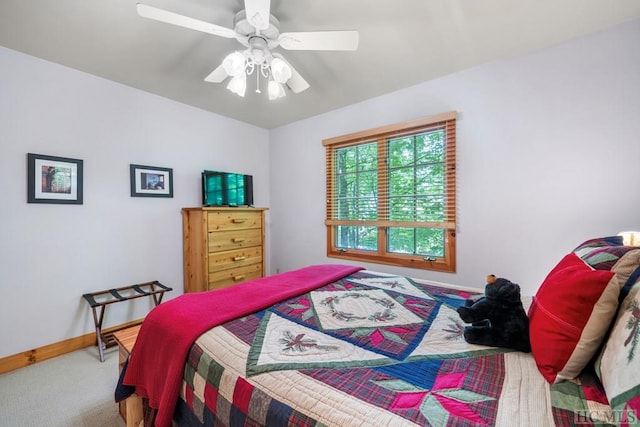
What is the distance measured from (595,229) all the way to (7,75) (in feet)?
15.2

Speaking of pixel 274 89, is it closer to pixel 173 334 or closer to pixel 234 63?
pixel 234 63

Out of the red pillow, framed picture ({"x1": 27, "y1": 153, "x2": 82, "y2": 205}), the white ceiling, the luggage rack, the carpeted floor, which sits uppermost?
the white ceiling

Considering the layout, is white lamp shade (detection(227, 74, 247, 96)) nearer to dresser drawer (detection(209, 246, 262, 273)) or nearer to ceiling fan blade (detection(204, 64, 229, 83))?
ceiling fan blade (detection(204, 64, 229, 83))

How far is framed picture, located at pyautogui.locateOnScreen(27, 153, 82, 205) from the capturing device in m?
2.17

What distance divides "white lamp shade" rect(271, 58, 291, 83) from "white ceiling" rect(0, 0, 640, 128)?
1.00 feet

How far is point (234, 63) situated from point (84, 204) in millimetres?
2000

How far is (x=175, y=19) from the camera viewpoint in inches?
56.2

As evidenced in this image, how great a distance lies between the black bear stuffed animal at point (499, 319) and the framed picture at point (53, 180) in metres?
3.14

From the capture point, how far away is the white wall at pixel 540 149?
187 cm

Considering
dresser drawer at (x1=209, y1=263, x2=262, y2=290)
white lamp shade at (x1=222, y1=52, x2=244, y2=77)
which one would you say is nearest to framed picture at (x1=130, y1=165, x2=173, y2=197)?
dresser drawer at (x1=209, y1=263, x2=262, y2=290)

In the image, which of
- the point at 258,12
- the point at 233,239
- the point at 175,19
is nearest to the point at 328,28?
the point at 258,12

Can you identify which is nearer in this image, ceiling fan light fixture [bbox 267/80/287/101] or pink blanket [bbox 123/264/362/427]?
pink blanket [bbox 123/264/362/427]

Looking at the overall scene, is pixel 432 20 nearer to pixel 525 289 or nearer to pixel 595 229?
pixel 595 229

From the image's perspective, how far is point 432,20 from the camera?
181 centimetres
